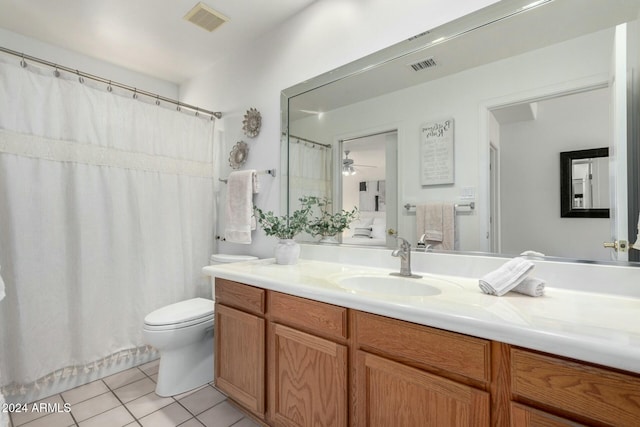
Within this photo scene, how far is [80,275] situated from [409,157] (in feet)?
7.16

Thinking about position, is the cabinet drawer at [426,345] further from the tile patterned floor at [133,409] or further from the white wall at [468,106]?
the tile patterned floor at [133,409]

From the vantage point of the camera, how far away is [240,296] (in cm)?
152

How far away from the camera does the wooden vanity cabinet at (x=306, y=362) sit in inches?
44.6

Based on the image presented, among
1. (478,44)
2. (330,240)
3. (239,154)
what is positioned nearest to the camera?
(478,44)

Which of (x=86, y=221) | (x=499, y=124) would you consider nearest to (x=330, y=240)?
(x=499, y=124)

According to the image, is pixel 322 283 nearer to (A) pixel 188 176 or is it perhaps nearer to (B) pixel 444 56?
(B) pixel 444 56

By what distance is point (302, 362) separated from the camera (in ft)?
4.10

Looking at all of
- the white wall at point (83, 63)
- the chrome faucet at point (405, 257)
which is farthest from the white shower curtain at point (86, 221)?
the chrome faucet at point (405, 257)

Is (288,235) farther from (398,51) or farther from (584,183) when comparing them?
(584,183)

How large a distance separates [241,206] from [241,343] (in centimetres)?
108

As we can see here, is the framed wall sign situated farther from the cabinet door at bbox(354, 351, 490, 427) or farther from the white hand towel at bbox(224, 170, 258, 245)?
the white hand towel at bbox(224, 170, 258, 245)

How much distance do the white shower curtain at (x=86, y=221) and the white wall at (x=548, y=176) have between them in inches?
87.4

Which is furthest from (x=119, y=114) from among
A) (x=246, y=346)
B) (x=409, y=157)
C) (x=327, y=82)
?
(x=409, y=157)

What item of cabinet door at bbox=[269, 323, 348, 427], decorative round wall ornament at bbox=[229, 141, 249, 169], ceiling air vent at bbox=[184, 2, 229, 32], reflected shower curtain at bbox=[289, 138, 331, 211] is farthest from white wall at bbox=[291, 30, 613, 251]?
ceiling air vent at bbox=[184, 2, 229, 32]
